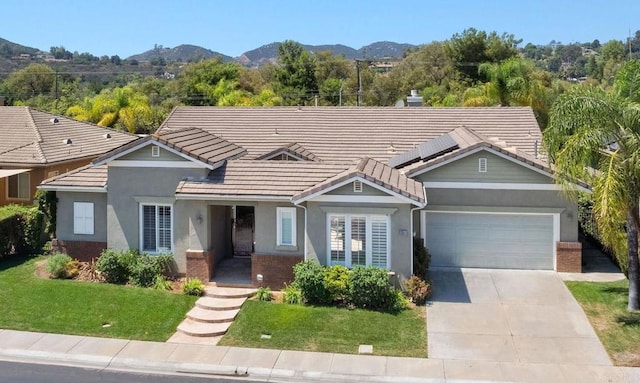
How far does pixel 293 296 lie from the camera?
18.6m

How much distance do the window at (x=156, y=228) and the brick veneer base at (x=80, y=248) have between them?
69.2 inches

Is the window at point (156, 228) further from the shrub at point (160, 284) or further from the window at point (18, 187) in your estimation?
the window at point (18, 187)

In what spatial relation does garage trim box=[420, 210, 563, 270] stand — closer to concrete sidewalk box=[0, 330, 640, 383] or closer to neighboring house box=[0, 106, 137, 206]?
concrete sidewalk box=[0, 330, 640, 383]

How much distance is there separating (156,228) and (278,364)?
8.16 m

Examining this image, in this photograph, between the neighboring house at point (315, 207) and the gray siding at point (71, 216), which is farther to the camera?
the gray siding at point (71, 216)

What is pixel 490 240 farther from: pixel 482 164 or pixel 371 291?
pixel 371 291

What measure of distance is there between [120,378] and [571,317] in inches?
463

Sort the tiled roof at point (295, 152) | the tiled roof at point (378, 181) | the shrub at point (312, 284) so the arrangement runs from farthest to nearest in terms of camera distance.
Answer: the tiled roof at point (295, 152) < the tiled roof at point (378, 181) < the shrub at point (312, 284)

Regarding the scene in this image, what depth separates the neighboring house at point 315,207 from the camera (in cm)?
1912

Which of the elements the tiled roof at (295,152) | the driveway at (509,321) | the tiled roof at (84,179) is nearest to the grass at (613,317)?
Result: the driveway at (509,321)

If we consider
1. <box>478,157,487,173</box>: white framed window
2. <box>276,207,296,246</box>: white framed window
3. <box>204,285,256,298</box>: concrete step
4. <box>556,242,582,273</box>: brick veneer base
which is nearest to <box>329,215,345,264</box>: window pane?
<box>276,207,296,246</box>: white framed window

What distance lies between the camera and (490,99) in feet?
128

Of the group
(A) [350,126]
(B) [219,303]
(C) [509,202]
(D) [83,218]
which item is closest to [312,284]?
(B) [219,303]

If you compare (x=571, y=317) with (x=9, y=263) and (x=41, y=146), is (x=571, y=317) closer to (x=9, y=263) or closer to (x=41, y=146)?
(x=9, y=263)
